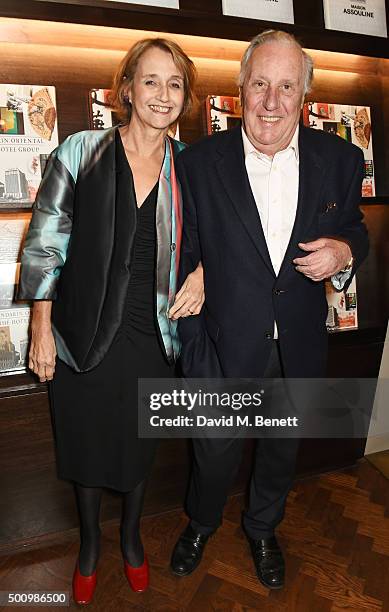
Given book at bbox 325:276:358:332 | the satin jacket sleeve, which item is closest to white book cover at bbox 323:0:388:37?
book at bbox 325:276:358:332

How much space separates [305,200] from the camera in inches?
62.2

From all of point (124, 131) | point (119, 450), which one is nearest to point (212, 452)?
point (119, 450)

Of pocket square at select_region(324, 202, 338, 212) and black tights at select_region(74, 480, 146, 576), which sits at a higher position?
pocket square at select_region(324, 202, 338, 212)

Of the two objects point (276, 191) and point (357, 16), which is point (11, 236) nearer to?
point (276, 191)

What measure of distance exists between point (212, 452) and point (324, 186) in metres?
1.01

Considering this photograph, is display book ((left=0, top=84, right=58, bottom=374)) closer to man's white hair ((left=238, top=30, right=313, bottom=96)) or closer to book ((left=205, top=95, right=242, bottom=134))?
book ((left=205, top=95, right=242, bottom=134))

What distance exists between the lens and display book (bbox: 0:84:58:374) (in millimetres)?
1883

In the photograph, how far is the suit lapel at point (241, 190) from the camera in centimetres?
155

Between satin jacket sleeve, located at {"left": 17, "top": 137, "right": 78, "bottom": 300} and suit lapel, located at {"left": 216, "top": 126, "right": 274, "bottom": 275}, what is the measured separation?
1.56ft

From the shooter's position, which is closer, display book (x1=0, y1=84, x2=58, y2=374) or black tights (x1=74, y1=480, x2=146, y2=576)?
black tights (x1=74, y1=480, x2=146, y2=576)

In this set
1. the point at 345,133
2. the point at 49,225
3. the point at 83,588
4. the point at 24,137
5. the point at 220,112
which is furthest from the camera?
the point at 345,133

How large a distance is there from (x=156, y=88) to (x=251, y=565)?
1.77m

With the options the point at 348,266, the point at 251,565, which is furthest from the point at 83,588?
the point at 348,266

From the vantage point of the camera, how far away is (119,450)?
1.65 meters
